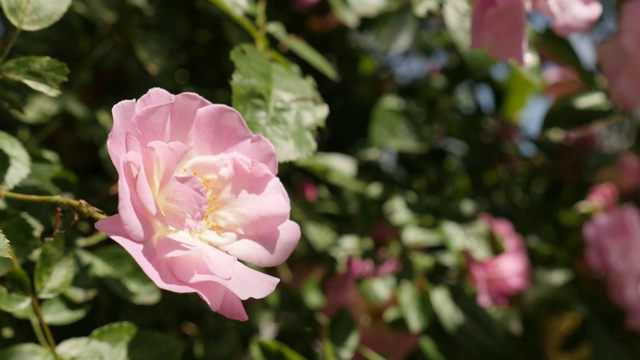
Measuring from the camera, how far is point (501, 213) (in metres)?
1.06

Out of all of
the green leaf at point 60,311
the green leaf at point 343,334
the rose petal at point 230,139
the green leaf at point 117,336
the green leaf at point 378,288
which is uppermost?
the rose petal at point 230,139

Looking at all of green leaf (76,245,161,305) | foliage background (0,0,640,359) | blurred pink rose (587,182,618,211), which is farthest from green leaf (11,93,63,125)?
blurred pink rose (587,182,618,211)

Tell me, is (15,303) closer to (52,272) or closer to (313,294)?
(52,272)

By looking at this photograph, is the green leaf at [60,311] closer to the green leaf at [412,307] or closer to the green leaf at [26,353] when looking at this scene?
the green leaf at [26,353]

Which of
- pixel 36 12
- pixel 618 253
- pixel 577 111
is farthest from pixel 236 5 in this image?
pixel 618 253

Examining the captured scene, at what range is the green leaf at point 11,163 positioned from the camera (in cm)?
47

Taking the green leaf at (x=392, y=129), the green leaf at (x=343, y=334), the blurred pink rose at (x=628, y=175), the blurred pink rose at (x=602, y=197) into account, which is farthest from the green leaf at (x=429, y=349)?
the blurred pink rose at (x=628, y=175)

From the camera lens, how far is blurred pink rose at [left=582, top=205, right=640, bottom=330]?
3.55 ft

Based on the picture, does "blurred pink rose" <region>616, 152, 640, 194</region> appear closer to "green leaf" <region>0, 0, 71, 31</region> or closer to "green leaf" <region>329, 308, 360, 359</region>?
"green leaf" <region>329, 308, 360, 359</region>

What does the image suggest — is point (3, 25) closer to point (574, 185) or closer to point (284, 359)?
point (284, 359)

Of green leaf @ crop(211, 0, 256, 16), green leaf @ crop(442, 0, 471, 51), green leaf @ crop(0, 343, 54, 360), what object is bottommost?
green leaf @ crop(0, 343, 54, 360)

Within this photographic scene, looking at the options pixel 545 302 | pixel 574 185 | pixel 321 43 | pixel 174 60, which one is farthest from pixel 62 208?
pixel 574 185

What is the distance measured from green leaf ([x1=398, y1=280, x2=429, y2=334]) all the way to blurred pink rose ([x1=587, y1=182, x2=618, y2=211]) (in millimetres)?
552

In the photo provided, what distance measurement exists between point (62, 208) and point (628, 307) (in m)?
0.84
